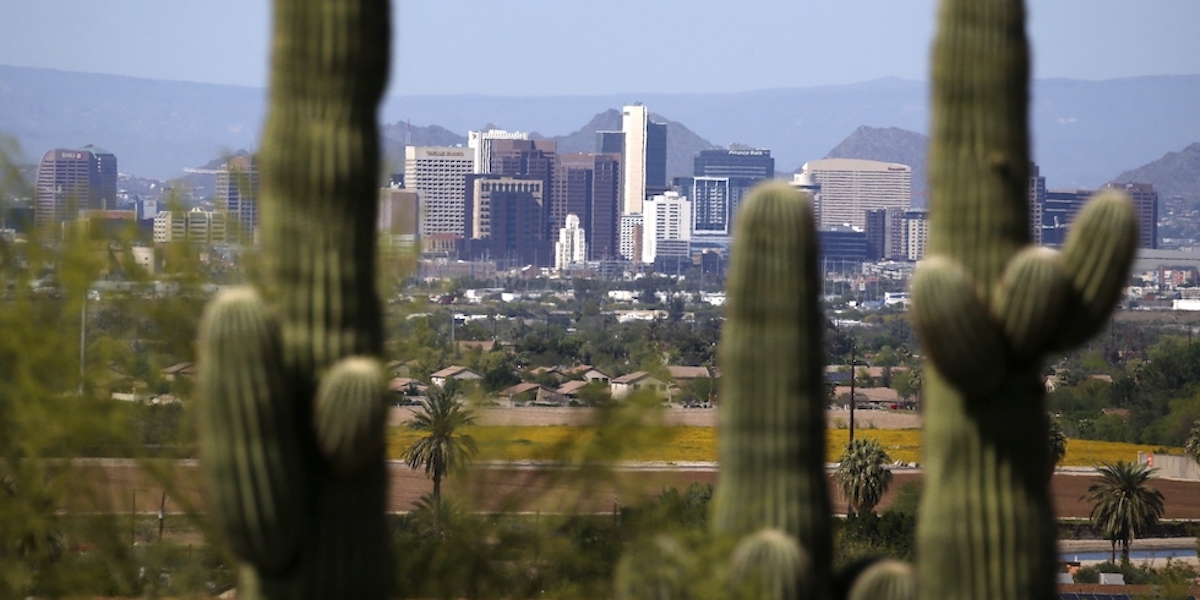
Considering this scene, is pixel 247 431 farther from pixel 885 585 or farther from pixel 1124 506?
pixel 1124 506

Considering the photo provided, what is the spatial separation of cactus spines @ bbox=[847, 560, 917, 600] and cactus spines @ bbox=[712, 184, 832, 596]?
0.20 m

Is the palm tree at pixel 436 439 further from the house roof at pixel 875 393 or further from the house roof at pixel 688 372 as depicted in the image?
the house roof at pixel 688 372

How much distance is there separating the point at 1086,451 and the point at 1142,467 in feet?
55.8

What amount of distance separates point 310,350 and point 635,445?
495 cm

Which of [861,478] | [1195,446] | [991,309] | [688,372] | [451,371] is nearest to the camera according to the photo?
[991,309]

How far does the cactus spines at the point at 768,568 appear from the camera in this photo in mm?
7508

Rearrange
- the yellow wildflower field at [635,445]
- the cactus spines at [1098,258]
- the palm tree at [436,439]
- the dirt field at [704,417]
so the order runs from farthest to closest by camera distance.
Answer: the dirt field at [704,417] → the palm tree at [436,439] → the yellow wildflower field at [635,445] → the cactus spines at [1098,258]

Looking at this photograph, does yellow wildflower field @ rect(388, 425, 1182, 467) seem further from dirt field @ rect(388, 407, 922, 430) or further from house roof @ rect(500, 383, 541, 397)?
house roof @ rect(500, 383, 541, 397)

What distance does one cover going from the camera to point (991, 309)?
7.94 m

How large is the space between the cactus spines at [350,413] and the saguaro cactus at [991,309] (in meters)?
2.31

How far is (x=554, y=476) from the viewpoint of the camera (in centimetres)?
1164

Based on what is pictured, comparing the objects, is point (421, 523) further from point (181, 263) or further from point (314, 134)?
point (314, 134)

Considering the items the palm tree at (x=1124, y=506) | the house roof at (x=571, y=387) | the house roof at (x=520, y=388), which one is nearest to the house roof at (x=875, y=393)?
the house roof at (x=571, y=387)

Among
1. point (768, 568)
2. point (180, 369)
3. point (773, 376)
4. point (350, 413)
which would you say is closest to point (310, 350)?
point (350, 413)
